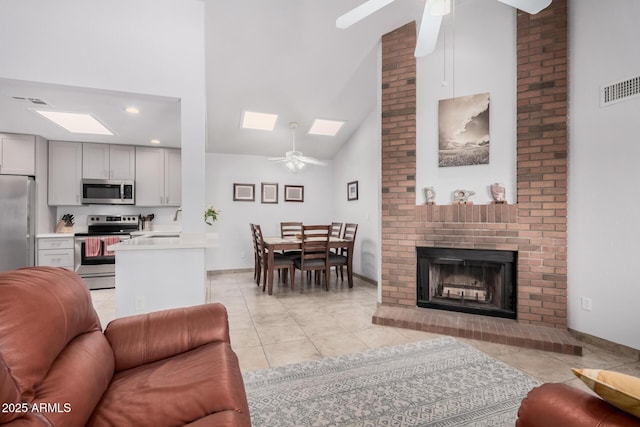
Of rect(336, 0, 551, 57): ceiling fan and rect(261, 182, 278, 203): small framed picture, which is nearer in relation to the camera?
rect(336, 0, 551, 57): ceiling fan

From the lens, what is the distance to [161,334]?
146 centimetres

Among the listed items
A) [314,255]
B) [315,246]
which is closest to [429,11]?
[315,246]

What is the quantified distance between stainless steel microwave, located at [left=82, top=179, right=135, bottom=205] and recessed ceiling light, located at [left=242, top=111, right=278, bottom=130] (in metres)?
2.19

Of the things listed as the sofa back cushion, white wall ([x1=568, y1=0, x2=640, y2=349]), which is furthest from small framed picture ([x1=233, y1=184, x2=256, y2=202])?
white wall ([x1=568, y1=0, x2=640, y2=349])

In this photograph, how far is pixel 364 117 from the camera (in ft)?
16.5

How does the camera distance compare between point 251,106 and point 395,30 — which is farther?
point 251,106

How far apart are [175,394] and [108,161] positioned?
5.03 m

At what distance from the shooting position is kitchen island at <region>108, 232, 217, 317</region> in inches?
92.4

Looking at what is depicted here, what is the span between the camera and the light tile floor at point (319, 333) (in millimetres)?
2322

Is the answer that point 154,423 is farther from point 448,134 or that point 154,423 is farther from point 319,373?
point 448,134

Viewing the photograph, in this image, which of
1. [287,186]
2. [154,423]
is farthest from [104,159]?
[154,423]

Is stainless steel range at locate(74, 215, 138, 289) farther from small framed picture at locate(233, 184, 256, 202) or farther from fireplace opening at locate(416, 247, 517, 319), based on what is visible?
fireplace opening at locate(416, 247, 517, 319)

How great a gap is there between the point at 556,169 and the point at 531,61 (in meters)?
1.09

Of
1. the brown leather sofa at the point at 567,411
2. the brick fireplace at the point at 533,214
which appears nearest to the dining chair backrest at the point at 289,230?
the brick fireplace at the point at 533,214
